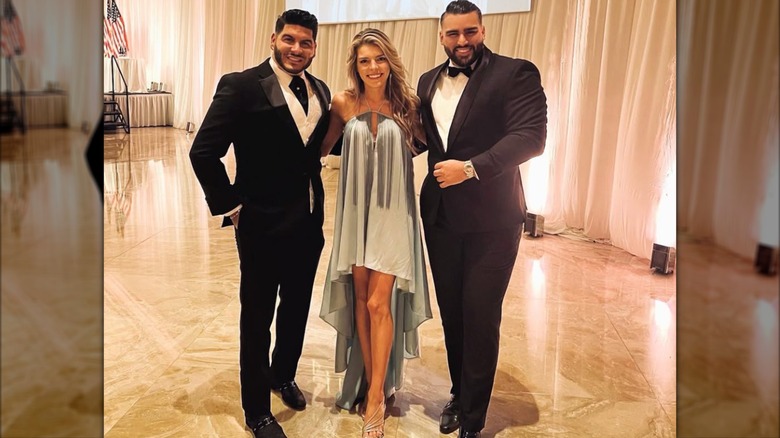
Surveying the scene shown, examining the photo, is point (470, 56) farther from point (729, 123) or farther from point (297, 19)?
point (729, 123)

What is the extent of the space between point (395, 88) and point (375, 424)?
1.48 metres

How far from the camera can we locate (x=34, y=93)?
1.44ft

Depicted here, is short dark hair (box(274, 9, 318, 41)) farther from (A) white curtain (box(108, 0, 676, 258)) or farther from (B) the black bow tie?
(A) white curtain (box(108, 0, 676, 258))

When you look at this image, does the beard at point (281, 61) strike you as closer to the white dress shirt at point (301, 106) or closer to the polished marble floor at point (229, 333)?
→ the white dress shirt at point (301, 106)

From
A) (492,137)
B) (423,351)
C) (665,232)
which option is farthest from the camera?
(665,232)

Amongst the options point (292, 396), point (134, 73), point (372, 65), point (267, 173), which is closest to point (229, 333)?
point (292, 396)

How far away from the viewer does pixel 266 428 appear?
2.91 meters

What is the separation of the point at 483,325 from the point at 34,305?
2464 mm

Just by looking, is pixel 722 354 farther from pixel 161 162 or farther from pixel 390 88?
pixel 161 162

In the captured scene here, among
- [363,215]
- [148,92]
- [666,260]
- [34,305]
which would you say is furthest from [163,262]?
[148,92]

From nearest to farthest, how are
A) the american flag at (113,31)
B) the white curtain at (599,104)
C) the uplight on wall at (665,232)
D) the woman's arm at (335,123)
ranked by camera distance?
the woman's arm at (335,123), the uplight on wall at (665,232), the white curtain at (599,104), the american flag at (113,31)

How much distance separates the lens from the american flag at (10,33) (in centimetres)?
42

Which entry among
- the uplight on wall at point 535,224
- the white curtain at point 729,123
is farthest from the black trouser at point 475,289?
the uplight on wall at point 535,224

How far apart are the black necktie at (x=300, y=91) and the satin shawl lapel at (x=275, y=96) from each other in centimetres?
8
